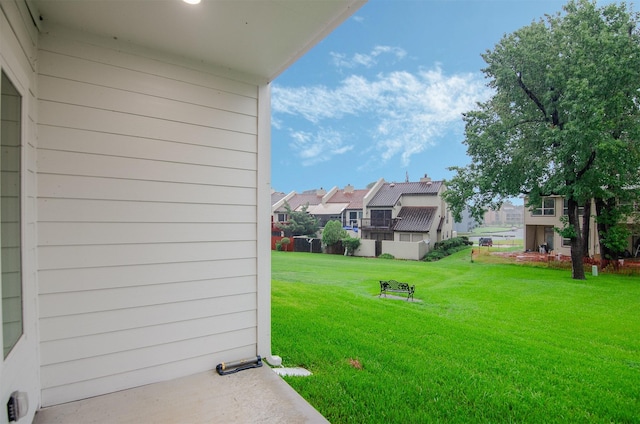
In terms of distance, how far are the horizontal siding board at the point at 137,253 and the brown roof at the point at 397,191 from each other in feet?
47.6

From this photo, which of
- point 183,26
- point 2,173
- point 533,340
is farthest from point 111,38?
point 533,340

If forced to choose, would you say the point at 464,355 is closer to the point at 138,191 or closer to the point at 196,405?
the point at 196,405

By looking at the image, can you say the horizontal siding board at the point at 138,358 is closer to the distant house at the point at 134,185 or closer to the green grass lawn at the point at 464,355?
the distant house at the point at 134,185

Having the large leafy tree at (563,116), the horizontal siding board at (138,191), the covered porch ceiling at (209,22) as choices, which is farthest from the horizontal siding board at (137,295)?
the large leafy tree at (563,116)

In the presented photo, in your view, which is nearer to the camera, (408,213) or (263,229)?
(263,229)

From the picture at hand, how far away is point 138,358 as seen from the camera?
5.62 ft

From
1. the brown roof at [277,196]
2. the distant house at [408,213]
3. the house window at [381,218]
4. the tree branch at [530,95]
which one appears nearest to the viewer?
the tree branch at [530,95]

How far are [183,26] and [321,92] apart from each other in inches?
667

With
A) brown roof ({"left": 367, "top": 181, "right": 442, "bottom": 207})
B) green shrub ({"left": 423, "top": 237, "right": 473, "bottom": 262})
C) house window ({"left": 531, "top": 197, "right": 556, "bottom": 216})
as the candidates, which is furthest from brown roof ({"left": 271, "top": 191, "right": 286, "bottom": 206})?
house window ({"left": 531, "top": 197, "right": 556, "bottom": 216})

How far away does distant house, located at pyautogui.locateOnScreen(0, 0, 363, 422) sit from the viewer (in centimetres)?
137

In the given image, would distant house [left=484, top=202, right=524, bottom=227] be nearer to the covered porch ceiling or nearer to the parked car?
the parked car

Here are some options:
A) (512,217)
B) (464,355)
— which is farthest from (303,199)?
(464,355)

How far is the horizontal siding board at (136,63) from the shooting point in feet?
5.09

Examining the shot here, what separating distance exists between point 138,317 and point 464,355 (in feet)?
8.67
